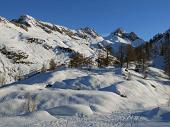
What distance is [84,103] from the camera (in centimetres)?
5294

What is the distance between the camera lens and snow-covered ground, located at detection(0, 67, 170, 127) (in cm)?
2602

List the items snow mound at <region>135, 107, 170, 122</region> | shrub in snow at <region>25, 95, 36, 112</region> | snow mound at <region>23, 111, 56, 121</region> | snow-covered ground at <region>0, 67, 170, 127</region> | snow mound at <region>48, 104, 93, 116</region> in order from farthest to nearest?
shrub in snow at <region>25, 95, 36, 112</region> → snow mound at <region>48, 104, 93, 116</region> → snow mound at <region>23, 111, 56, 121</region> → snow mound at <region>135, 107, 170, 122</region> → snow-covered ground at <region>0, 67, 170, 127</region>

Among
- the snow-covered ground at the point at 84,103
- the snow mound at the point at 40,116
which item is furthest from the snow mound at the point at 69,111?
the snow mound at the point at 40,116

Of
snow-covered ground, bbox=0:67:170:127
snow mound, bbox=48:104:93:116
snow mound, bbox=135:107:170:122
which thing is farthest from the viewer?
snow mound, bbox=48:104:93:116

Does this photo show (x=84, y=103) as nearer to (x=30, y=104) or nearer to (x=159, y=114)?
(x=30, y=104)

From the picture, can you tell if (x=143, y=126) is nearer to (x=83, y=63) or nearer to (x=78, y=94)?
(x=78, y=94)

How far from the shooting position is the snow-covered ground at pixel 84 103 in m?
26.0

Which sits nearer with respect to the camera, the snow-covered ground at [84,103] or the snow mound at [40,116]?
the snow-covered ground at [84,103]

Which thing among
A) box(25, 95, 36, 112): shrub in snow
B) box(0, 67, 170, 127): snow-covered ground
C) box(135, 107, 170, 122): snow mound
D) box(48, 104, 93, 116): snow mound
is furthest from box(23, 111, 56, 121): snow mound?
box(25, 95, 36, 112): shrub in snow

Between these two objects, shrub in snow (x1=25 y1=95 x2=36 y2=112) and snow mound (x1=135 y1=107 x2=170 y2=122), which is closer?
snow mound (x1=135 y1=107 x2=170 y2=122)

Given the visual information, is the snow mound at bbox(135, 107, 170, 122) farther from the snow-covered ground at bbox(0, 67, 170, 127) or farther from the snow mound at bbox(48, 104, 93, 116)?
the snow mound at bbox(48, 104, 93, 116)

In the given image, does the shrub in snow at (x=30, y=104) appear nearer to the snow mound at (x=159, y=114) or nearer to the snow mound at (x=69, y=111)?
the snow mound at (x=69, y=111)

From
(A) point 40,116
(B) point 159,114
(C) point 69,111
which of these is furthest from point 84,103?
(A) point 40,116

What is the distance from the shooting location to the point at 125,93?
65688 millimetres
